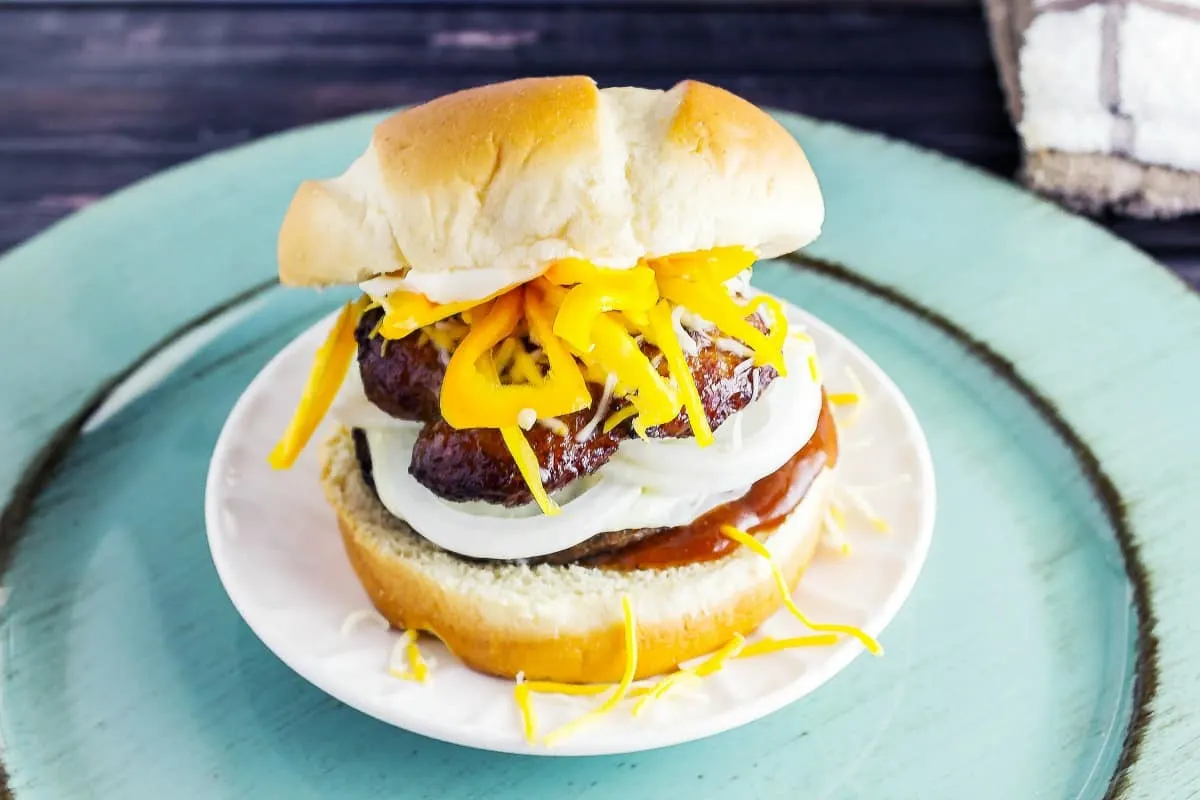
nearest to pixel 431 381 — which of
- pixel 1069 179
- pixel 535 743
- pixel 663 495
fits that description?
pixel 663 495

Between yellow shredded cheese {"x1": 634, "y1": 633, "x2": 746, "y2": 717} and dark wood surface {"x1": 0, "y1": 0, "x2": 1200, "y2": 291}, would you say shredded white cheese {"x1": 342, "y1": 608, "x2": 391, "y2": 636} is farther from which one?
dark wood surface {"x1": 0, "y1": 0, "x2": 1200, "y2": 291}

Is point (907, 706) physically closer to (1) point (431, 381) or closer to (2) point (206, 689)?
(1) point (431, 381)

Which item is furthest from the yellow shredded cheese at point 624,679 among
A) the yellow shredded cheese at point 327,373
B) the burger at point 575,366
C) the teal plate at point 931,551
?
the yellow shredded cheese at point 327,373

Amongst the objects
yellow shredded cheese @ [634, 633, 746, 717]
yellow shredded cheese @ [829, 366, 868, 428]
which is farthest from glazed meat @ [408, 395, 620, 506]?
yellow shredded cheese @ [829, 366, 868, 428]

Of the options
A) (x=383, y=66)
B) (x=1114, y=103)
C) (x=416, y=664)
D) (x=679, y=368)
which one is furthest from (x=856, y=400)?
(x=383, y=66)

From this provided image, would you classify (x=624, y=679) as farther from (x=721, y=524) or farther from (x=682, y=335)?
(x=682, y=335)

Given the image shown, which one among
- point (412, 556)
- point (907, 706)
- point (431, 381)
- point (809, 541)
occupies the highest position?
point (431, 381)

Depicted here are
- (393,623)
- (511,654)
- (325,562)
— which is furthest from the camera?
(325,562)

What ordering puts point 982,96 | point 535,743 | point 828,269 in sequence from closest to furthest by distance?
point 535,743 → point 828,269 → point 982,96
